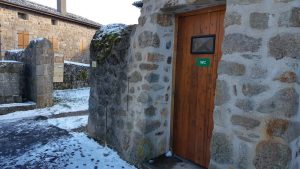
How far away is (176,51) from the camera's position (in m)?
3.23

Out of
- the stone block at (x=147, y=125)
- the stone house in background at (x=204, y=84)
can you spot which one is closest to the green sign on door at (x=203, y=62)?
the stone house in background at (x=204, y=84)

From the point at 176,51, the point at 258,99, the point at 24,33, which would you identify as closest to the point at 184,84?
the point at 176,51

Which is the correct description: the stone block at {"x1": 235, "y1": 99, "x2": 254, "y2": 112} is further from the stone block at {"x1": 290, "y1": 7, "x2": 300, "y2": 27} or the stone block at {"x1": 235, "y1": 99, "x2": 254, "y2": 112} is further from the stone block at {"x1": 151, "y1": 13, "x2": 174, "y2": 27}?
the stone block at {"x1": 151, "y1": 13, "x2": 174, "y2": 27}

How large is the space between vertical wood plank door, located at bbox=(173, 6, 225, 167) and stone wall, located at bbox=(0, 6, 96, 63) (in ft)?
42.0

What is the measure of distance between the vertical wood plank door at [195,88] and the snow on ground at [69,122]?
2696mm

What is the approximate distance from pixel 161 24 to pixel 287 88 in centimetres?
175

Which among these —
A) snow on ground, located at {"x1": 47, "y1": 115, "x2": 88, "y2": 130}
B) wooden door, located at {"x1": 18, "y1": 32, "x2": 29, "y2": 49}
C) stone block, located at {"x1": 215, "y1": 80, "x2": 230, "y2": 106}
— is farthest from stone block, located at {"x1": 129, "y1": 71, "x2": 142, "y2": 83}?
wooden door, located at {"x1": 18, "y1": 32, "x2": 29, "y2": 49}

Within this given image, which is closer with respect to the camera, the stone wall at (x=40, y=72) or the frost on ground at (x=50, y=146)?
the frost on ground at (x=50, y=146)

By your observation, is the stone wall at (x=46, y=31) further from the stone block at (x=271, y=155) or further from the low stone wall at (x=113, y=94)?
the stone block at (x=271, y=155)

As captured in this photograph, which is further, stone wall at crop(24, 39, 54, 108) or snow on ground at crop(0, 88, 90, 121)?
stone wall at crop(24, 39, 54, 108)

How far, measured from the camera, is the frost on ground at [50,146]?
3.29 metres

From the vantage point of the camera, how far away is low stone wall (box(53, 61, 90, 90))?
1003 centimetres

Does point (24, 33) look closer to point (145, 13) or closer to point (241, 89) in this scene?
point (145, 13)

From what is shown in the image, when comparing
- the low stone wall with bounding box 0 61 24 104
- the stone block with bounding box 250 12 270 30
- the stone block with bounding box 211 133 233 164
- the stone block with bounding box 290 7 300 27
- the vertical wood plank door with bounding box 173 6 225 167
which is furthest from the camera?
the low stone wall with bounding box 0 61 24 104
